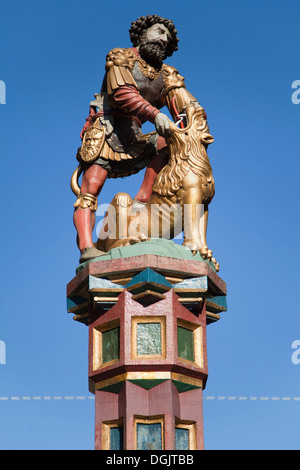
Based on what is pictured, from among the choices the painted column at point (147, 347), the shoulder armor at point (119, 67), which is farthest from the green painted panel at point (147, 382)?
the shoulder armor at point (119, 67)

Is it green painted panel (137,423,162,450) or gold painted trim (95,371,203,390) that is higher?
gold painted trim (95,371,203,390)

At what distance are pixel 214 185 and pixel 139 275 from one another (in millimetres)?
2008

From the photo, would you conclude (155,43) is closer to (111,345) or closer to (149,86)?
(149,86)

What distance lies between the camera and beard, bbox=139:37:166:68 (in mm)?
14734

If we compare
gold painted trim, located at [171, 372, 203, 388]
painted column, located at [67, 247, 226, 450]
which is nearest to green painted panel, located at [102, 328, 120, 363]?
painted column, located at [67, 247, 226, 450]

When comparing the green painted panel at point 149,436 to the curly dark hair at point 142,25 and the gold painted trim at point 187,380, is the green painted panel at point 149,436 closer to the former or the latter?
the gold painted trim at point 187,380

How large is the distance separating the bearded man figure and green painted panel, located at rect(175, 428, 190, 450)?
9.12 feet

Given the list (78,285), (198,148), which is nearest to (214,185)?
(198,148)

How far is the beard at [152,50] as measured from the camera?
580 inches

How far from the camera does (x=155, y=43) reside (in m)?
14.8

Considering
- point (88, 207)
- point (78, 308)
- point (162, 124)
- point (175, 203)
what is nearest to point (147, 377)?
point (78, 308)

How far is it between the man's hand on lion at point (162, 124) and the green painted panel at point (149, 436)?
3.99 m

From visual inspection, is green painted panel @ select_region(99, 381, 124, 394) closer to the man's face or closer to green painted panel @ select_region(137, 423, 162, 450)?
green painted panel @ select_region(137, 423, 162, 450)

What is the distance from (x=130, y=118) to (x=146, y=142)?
407mm
